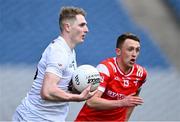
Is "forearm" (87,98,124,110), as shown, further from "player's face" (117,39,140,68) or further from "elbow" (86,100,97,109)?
"player's face" (117,39,140,68)

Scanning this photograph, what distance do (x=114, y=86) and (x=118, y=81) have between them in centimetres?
5

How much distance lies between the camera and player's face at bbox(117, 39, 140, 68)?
301cm

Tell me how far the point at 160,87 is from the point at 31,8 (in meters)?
1.31

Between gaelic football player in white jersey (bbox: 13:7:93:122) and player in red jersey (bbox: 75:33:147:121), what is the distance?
21.7 inches

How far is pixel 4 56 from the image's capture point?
12.1 feet

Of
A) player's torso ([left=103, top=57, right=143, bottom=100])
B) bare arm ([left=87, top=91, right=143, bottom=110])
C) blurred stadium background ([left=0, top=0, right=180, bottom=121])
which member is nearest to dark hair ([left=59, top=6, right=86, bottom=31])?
bare arm ([left=87, top=91, right=143, bottom=110])

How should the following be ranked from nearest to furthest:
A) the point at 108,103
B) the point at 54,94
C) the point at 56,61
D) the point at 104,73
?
the point at 54,94 < the point at 56,61 < the point at 108,103 < the point at 104,73

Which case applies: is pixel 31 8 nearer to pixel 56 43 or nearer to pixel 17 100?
pixel 17 100

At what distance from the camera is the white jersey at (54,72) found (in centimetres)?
209

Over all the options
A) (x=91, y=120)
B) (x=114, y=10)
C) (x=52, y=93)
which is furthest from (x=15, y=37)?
(x=52, y=93)

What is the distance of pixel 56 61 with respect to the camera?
2072 mm

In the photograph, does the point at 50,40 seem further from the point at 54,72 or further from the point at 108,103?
the point at 54,72

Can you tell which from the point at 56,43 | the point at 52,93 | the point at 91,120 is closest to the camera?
the point at 52,93

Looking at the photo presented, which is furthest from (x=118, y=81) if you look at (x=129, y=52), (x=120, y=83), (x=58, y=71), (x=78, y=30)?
(x=58, y=71)
